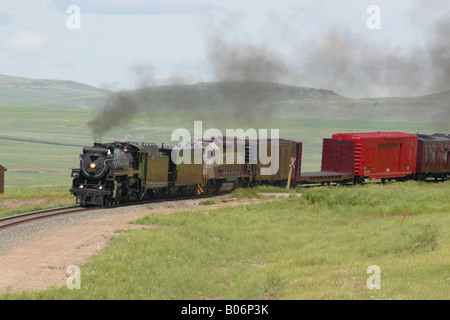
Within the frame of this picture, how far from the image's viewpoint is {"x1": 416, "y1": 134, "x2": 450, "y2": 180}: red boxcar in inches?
2030

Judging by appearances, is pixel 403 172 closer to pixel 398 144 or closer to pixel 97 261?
pixel 398 144

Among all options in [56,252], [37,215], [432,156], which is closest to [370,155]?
[432,156]

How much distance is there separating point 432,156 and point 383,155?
6534 mm

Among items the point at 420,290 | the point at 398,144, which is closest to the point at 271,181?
the point at 398,144

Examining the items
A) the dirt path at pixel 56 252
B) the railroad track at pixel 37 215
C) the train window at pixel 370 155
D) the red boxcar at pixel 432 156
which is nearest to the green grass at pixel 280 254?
the dirt path at pixel 56 252

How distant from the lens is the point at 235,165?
43.8 meters

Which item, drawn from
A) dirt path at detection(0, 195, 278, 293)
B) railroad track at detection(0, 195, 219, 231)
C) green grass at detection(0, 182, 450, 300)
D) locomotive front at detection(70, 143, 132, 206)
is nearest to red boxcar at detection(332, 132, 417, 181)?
green grass at detection(0, 182, 450, 300)

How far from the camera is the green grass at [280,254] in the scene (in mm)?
18266

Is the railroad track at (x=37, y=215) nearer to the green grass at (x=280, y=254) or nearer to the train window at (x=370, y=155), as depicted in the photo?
the green grass at (x=280, y=254)

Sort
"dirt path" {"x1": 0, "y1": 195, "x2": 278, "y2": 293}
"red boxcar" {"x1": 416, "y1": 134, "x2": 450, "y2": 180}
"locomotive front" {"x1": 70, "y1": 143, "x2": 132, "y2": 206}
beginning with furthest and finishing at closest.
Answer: "red boxcar" {"x1": 416, "y1": 134, "x2": 450, "y2": 180} < "locomotive front" {"x1": 70, "y1": 143, "x2": 132, "y2": 206} < "dirt path" {"x1": 0, "y1": 195, "x2": 278, "y2": 293}

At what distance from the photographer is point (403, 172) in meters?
50.5

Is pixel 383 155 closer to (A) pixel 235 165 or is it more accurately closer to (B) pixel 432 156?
(B) pixel 432 156

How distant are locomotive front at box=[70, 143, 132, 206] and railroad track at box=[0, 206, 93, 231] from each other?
3.18 feet

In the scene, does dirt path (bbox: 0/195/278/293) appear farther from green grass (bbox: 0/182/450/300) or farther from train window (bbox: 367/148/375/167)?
train window (bbox: 367/148/375/167)
